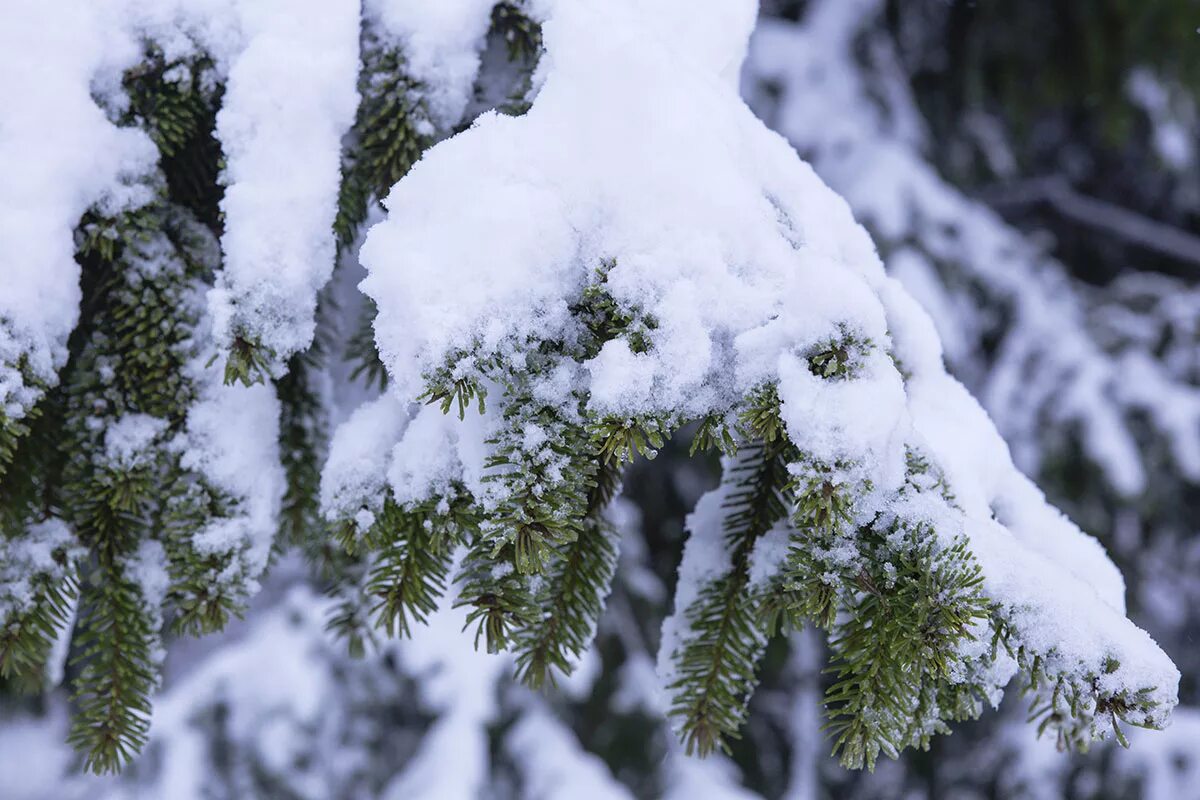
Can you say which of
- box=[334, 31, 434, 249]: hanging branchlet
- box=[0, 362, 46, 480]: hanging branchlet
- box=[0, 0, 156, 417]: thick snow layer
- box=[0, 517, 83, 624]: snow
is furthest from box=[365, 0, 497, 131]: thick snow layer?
box=[0, 517, 83, 624]: snow

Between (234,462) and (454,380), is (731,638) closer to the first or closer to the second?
(454,380)

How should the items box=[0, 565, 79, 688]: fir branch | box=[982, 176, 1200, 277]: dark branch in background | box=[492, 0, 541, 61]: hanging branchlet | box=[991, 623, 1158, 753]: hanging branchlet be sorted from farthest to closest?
box=[982, 176, 1200, 277]: dark branch in background
box=[492, 0, 541, 61]: hanging branchlet
box=[0, 565, 79, 688]: fir branch
box=[991, 623, 1158, 753]: hanging branchlet

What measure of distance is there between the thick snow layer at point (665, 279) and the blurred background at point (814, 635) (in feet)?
5.62

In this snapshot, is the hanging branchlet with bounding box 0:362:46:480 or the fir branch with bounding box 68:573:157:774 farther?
the fir branch with bounding box 68:573:157:774

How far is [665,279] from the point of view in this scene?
784 mm

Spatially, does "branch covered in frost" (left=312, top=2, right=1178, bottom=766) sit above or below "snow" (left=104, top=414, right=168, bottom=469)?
above

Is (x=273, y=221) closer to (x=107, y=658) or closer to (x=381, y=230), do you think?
(x=381, y=230)

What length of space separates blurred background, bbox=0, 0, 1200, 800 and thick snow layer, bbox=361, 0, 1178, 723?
1.71 metres

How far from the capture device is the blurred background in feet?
7.86

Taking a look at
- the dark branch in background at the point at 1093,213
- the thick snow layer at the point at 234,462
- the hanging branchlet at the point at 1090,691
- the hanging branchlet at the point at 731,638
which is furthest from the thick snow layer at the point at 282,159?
the dark branch in background at the point at 1093,213

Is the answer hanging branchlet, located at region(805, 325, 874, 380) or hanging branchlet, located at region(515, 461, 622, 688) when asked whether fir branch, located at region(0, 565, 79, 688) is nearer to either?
hanging branchlet, located at region(515, 461, 622, 688)

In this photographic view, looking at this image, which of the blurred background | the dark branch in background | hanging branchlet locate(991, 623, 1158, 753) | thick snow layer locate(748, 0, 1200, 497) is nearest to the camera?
hanging branchlet locate(991, 623, 1158, 753)

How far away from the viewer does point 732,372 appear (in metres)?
0.81

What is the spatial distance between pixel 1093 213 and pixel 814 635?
6.70 feet
